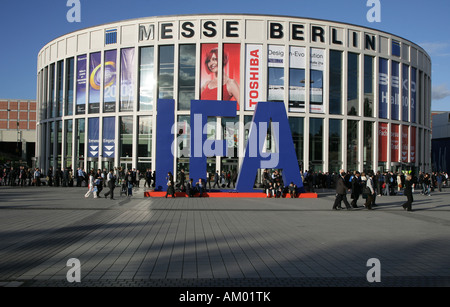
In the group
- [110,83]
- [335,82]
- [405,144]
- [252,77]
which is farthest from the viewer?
[405,144]

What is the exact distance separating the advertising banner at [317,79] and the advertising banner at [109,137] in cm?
2199

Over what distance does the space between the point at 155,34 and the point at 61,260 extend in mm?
36823

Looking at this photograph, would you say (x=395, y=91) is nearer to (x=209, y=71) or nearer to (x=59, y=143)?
(x=209, y=71)

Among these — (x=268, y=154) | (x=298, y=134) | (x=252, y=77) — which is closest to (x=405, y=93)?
(x=298, y=134)

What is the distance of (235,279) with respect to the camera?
5598mm

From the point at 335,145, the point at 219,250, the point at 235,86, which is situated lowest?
the point at 219,250

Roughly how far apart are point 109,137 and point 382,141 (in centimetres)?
3125

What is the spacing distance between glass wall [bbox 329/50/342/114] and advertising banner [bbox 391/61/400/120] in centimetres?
767

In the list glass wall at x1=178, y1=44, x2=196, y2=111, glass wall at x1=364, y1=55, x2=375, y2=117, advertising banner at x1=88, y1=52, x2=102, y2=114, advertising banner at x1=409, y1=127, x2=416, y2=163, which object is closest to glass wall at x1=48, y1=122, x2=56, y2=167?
advertising banner at x1=88, y1=52, x2=102, y2=114

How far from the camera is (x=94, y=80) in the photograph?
140ft

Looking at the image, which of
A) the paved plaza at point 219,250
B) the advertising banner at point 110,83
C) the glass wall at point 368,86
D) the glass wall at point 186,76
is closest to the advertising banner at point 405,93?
the glass wall at point 368,86

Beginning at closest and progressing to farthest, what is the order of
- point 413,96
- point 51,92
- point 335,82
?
point 335,82
point 413,96
point 51,92
